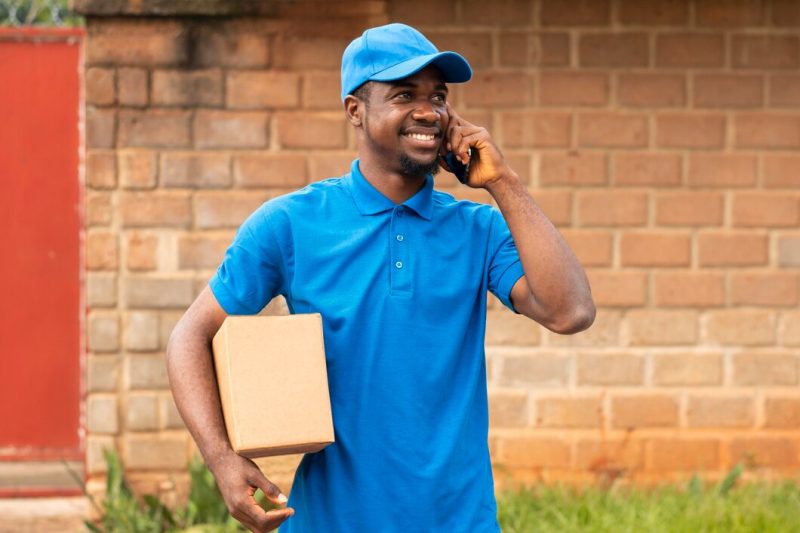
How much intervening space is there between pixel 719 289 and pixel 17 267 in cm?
302

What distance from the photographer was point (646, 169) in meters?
4.86

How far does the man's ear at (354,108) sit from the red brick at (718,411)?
2797mm

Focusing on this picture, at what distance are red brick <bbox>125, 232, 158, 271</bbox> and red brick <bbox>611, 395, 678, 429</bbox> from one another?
6.34 ft

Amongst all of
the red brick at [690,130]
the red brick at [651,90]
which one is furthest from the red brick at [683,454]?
the red brick at [651,90]

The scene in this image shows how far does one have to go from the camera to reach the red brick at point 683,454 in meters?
4.90

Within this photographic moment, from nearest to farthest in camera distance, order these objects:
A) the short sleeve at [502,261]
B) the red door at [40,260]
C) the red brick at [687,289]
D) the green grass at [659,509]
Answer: the short sleeve at [502,261] → the green grass at [659,509] → the red brick at [687,289] → the red door at [40,260]

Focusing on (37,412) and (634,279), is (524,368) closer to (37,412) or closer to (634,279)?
(634,279)

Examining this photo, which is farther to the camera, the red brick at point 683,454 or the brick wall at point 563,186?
A: the red brick at point 683,454

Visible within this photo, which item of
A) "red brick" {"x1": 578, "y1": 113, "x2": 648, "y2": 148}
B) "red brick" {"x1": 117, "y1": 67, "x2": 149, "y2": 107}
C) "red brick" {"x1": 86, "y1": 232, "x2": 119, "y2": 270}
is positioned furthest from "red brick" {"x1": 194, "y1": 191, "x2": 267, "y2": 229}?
"red brick" {"x1": 578, "y1": 113, "x2": 648, "y2": 148}

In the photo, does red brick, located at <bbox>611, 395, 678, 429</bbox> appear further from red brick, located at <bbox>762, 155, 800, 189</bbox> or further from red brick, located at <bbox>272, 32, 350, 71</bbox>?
red brick, located at <bbox>272, 32, 350, 71</bbox>

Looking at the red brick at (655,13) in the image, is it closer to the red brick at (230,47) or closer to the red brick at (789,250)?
the red brick at (789,250)

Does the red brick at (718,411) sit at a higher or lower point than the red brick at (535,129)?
lower

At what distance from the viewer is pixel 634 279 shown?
4.86 m

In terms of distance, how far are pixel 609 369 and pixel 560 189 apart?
0.75 m
